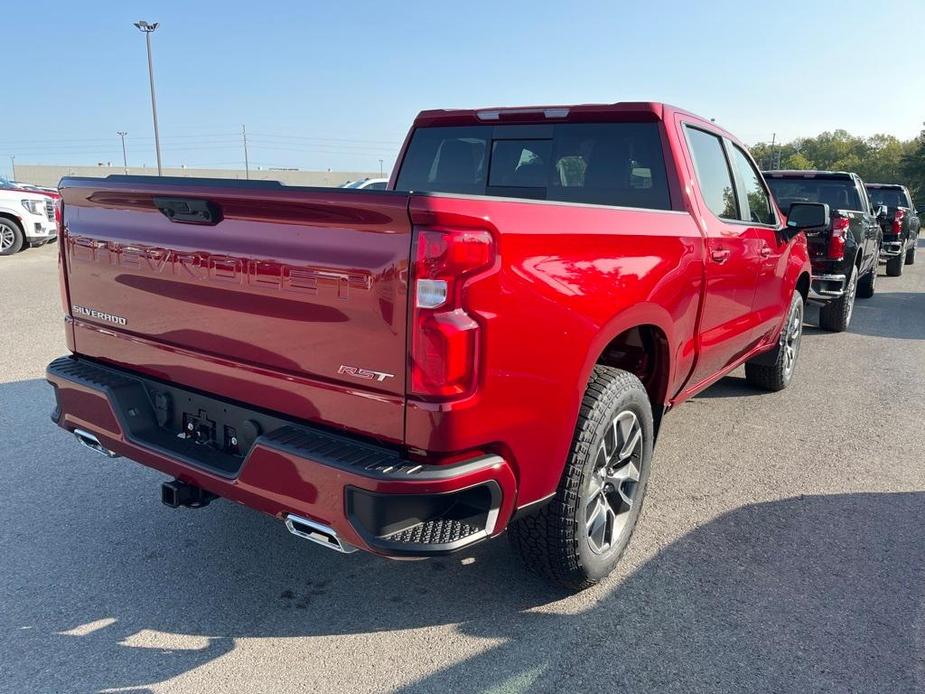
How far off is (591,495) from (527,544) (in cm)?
32

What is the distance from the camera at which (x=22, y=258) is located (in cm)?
1390

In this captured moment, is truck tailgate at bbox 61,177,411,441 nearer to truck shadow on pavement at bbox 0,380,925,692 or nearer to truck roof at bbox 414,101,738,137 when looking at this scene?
truck shadow on pavement at bbox 0,380,925,692

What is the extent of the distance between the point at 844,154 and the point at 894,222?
353ft

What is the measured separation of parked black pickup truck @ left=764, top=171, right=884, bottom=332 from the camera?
807cm

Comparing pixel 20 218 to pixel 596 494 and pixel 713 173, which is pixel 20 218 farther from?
pixel 596 494

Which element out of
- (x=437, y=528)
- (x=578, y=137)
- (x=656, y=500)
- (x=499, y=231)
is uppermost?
(x=578, y=137)

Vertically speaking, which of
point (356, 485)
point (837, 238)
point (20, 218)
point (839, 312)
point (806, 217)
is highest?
point (806, 217)

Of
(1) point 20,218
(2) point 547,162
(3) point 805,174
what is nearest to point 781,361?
(2) point 547,162

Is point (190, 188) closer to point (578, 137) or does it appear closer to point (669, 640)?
point (578, 137)

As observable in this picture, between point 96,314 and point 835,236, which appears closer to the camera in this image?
point 96,314

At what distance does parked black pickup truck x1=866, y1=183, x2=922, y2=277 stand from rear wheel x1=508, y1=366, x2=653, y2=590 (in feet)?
42.8

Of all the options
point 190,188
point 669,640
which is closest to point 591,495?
point 669,640

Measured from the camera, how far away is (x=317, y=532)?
231 centimetres

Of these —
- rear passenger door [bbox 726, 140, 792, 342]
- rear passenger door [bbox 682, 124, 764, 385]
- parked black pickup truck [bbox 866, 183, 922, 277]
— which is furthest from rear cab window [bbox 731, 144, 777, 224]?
parked black pickup truck [bbox 866, 183, 922, 277]
